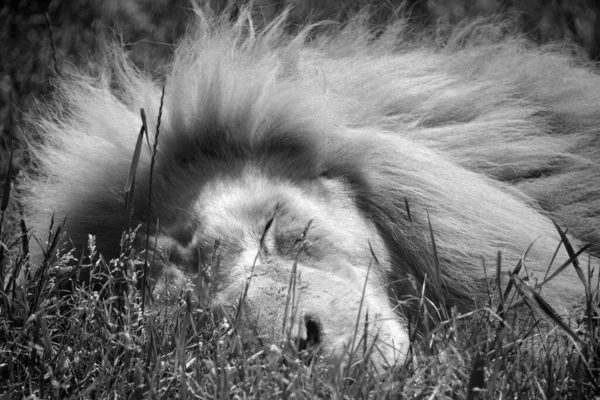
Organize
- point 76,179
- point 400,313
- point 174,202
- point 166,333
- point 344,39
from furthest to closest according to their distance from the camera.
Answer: point 344,39, point 76,179, point 174,202, point 400,313, point 166,333

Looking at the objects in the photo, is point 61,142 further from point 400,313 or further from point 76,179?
point 400,313

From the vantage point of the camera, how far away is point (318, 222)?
2.33 meters

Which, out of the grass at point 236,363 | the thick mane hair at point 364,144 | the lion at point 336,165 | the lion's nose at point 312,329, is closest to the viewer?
the grass at point 236,363

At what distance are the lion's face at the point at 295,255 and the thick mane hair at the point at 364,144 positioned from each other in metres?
0.06

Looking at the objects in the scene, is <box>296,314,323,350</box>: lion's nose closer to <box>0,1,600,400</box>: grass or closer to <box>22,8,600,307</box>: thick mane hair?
<box>0,1,600,400</box>: grass

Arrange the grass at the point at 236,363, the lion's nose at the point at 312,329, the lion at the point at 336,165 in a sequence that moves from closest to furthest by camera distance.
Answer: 1. the grass at the point at 236,363
2. the lion's nose at the point at 312,329
3. the lion at the point at 336,165

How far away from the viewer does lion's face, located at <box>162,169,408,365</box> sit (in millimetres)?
1949

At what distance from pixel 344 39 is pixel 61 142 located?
1150 millimetres

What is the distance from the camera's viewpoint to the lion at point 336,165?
7.50 feet

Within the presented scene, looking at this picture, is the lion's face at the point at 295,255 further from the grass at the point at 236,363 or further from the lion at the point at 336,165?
the grass at the point at 236,363

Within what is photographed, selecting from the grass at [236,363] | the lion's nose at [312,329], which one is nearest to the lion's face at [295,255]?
the lion's nose at [312,329]

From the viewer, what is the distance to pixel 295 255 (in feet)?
6.98

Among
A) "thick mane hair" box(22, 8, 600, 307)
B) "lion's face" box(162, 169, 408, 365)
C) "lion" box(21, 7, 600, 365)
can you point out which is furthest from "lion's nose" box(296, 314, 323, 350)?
"thick mane hair" box(22, 8, 600, 307)

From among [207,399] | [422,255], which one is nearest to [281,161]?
[422,255]
